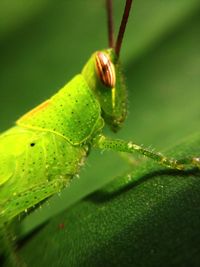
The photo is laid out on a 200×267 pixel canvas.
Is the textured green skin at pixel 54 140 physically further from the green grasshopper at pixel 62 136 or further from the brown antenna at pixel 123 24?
the brown antenna at pixel 123 24

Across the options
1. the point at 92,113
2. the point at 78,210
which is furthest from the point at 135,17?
the point at 78,210

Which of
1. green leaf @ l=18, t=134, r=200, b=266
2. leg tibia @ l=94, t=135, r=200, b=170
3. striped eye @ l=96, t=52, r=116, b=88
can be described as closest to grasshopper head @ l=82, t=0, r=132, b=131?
striped eye @ l=96, t=52, r=116, b=88

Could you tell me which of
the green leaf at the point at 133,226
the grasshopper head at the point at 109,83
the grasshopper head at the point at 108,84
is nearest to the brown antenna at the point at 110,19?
the grasshopper head at the point at 109,83

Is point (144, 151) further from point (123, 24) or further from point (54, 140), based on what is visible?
point (123, 24)

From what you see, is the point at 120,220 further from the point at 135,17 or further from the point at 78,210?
the point at 135,17

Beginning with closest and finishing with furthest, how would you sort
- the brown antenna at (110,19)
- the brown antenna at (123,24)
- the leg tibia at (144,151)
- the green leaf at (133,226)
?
the green leaf at (133,226) < the leg tibia at (144,151) < the brown antenna at (123,24) < the brown antenna at (110,19)

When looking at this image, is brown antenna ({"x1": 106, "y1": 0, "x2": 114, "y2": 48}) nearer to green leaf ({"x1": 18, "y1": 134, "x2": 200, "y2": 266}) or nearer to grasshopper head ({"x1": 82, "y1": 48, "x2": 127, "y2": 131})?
grasshopper head ({"x1": 82, "y1": 48, "x2": 127, "y2": 131})

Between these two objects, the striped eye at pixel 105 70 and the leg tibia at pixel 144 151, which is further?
the striped eye at pixel 105 70
